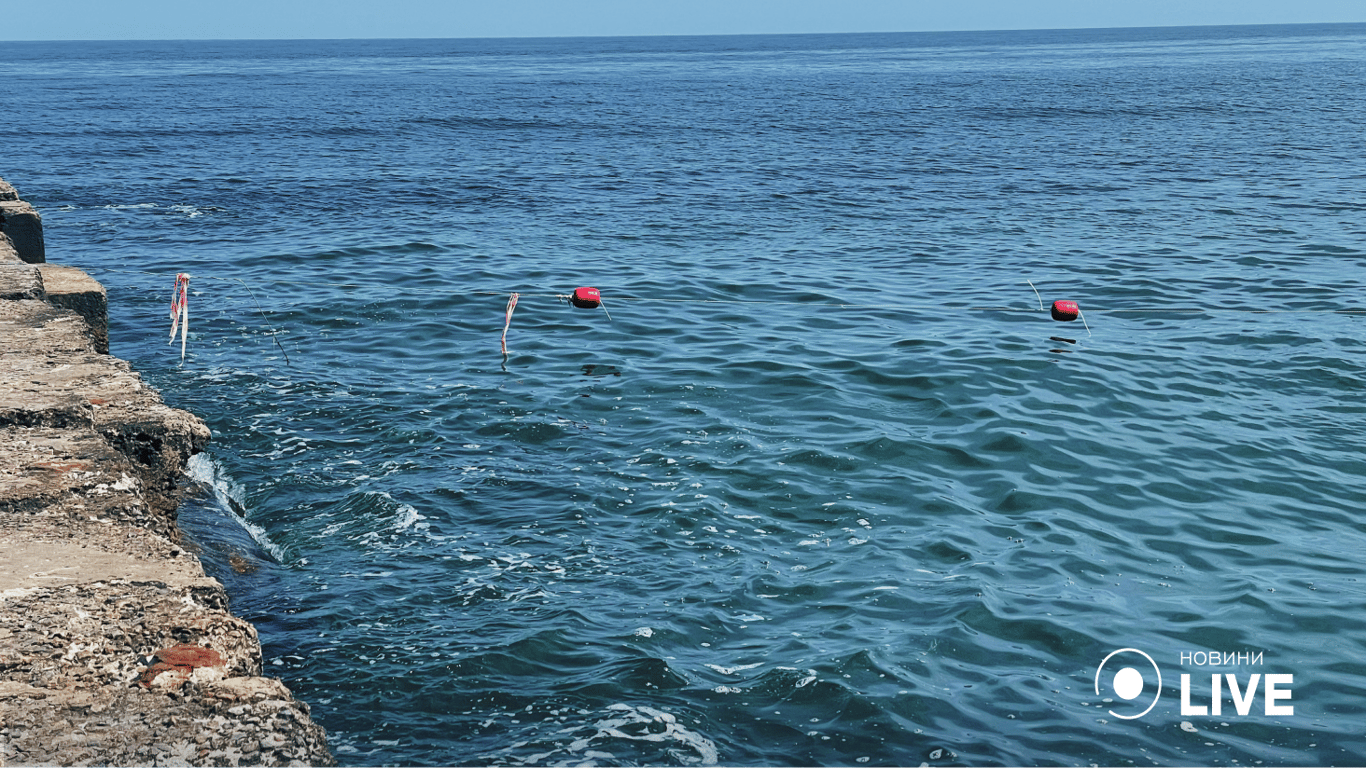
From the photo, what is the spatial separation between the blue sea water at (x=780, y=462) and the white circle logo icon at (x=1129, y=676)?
4 centimetres

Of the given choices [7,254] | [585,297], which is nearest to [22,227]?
[7,254]

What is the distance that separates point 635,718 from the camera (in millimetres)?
5938

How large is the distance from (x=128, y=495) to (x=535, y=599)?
2.98 m

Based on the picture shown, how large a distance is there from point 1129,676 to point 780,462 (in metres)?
3.78

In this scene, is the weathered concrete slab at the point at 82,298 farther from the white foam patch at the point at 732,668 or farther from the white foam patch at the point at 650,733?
the white foam patch at the point at 732,668

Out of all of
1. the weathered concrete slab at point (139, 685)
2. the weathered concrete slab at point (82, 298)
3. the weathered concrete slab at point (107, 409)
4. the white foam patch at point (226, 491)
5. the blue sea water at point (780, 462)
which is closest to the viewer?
the weathered concrete slab at point (139, 685)

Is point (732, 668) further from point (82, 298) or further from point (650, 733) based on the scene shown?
point (82, 298)

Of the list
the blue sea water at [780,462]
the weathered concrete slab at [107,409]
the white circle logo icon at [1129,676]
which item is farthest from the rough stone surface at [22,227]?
the white circle logo icon at [1129,676]

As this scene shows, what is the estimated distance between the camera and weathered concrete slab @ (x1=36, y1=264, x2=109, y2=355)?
341 inches

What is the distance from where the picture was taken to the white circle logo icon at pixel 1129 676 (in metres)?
6.25

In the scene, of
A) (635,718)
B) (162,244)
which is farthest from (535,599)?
(162,244)

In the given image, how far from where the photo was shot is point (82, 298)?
879 cm

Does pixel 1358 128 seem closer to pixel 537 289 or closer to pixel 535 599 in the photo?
pixel 537 289

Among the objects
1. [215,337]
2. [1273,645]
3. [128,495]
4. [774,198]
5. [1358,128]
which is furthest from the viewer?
[1358,128]
